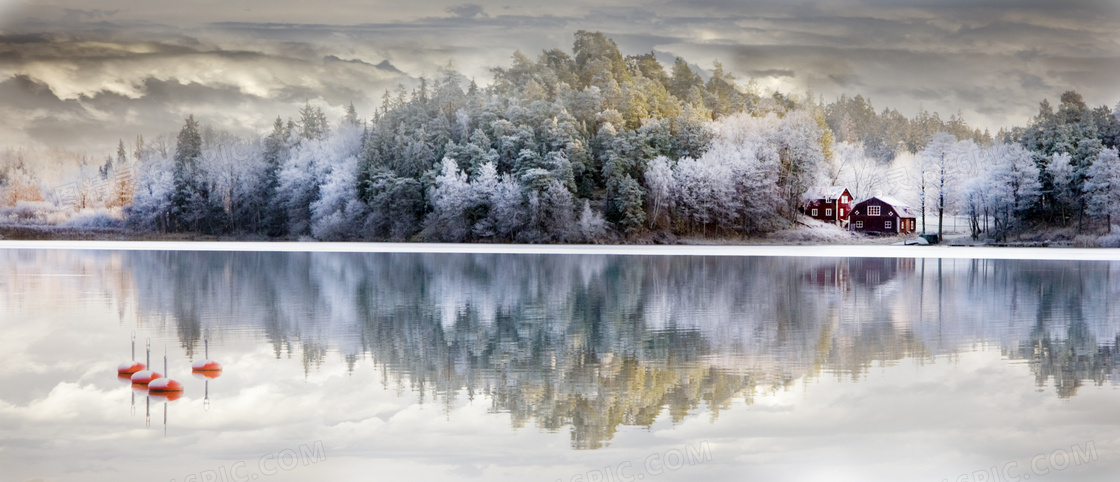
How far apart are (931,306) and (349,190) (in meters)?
52.4

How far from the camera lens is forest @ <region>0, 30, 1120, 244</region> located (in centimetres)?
5903

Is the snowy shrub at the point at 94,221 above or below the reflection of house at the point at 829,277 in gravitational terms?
above

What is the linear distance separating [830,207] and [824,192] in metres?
1.15

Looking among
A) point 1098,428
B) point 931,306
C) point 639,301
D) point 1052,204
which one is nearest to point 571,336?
point 639,301

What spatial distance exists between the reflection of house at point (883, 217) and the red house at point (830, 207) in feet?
5.63

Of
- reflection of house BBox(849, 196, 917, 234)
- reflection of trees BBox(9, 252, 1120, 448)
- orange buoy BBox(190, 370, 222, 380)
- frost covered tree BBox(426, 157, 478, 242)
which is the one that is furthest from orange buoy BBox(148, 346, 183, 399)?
reflection of house BBox(849, 196, 917, 234)

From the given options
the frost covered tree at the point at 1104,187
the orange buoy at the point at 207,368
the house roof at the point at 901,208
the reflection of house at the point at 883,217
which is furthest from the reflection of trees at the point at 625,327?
Answer: the house roof at the point at 901,208

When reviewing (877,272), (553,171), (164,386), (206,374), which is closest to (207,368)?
(206,374)

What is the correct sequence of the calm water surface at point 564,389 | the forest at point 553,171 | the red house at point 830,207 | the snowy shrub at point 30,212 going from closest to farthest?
1. the calm water surface at point 564,389
2. the forest at point 553,171
3. the red house at point 830,207
4. the snowy shrub at point 30,212

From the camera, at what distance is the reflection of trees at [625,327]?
10109 millimetres

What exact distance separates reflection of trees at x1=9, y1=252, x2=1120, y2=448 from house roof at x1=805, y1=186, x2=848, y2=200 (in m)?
38.6

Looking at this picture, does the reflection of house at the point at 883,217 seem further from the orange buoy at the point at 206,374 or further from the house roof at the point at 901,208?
the orange buoy at the point at 206,374

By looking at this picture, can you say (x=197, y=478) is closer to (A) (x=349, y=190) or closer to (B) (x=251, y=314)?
(B) (x=251, y=314)

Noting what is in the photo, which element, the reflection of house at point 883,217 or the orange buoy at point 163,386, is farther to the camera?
the reflection of house at point 883,217
